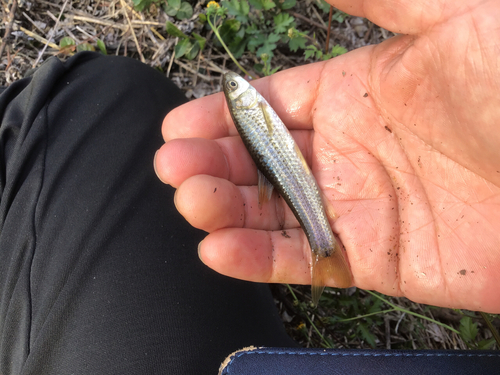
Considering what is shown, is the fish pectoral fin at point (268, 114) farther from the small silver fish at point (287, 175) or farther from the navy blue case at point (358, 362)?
the navy blue case at point (358, 362)

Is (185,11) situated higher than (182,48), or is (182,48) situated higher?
(185,11)

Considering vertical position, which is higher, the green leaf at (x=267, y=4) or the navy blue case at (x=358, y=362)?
the green leaf at (x=267, y=4)

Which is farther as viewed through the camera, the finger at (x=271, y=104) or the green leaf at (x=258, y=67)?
the green leaf at (x=258, y=67)

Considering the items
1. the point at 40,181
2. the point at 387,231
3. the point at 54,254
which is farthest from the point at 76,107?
the point at 387,231

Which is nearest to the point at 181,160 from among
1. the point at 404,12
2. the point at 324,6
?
the point at 404,12

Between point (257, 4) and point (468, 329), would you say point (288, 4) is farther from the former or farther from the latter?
point (468, 329)

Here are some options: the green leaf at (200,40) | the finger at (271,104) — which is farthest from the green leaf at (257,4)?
the finger at (271,104)
